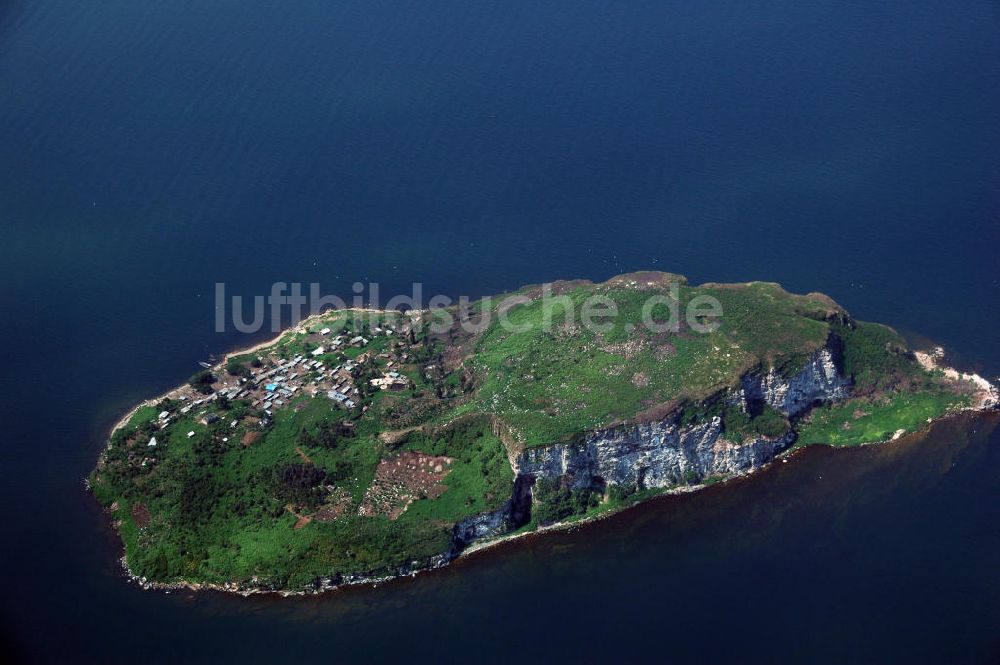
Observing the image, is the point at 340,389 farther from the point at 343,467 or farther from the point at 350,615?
the point at 350,615

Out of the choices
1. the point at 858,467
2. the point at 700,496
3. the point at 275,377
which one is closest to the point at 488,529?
the point at 700,496

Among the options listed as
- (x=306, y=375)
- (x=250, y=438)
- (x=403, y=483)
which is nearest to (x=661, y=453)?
(x=403, y=483)

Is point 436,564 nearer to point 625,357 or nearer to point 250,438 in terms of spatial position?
point 250,438

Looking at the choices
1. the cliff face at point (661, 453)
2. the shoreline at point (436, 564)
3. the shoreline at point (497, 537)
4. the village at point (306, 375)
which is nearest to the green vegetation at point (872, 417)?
the shoreline at point (497, 537)

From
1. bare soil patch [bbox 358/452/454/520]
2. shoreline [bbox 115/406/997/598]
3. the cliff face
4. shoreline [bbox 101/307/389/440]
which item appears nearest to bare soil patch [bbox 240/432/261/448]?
bare soil patch [bbox 358/452/454/520]

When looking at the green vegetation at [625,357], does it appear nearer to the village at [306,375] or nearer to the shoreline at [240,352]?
the village at [306,375]

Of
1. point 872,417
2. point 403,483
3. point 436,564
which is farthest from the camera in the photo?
point 872,417
